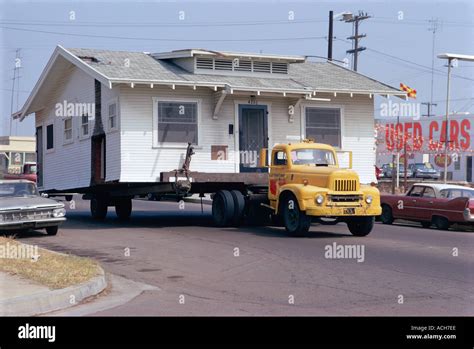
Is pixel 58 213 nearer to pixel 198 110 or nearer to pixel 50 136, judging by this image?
pixel 198 110

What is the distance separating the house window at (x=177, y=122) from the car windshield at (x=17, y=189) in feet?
13.5

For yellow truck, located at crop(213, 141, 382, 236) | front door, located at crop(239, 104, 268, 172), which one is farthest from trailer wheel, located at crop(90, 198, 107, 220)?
yellow truck, located at crop(213, 141, 382, 236)

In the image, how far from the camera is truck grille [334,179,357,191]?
19.0 m

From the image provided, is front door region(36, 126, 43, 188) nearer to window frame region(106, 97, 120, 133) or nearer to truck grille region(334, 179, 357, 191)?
window frame region(106, 97, 120, 133)

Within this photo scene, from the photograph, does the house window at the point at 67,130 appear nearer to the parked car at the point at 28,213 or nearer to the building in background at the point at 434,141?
the parked car at the point at 28,213

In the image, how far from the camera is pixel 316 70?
27.7m

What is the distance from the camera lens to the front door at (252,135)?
2420cm

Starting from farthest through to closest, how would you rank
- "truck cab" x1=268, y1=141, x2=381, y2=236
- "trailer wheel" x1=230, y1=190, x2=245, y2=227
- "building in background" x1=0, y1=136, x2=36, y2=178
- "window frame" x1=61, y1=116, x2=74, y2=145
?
"building in background" x1=0, y1=136, x2=36, y2=178 → "window frame" x1=61, y1=116, x2=74, y2=145 → "trailer wheel" x1=230, y1=190, x2=245, y2=227 → "truck cab" x1=268, y1=141, x2=381, y2=236

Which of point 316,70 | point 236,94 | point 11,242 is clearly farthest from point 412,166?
point 11,242

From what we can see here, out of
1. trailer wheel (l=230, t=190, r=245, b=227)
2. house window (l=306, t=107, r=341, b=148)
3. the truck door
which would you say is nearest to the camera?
the truck door

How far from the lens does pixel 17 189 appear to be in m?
20.4

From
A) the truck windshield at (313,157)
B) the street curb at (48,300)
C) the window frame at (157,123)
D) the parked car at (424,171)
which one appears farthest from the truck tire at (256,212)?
the parked car at (424,171)
